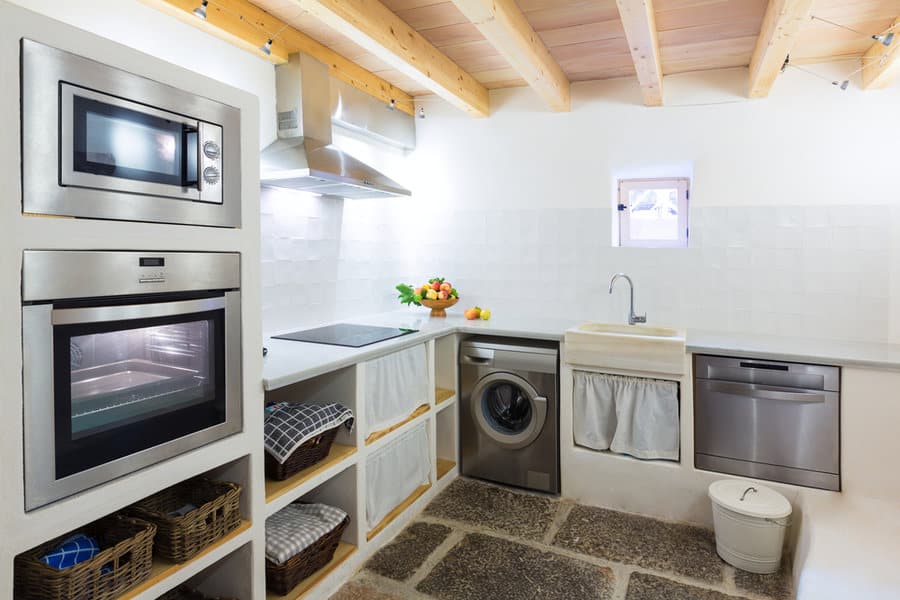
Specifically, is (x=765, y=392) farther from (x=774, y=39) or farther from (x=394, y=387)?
(x=394, y=387)

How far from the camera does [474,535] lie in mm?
2652

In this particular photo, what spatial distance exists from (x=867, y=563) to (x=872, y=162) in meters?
2.06

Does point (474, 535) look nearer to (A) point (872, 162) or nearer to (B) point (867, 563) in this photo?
(B) point (867, 563)

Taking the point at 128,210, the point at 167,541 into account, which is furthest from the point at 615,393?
the point at 128,210

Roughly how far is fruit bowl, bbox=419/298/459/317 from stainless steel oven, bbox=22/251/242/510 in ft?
6.33

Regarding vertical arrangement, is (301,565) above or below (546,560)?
above

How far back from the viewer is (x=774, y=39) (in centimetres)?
229

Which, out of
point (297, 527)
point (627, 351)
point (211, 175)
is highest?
point (211, 175)

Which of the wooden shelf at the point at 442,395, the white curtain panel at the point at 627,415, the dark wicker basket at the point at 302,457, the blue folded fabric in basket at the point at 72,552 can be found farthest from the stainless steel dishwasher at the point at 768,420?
the blue folded fabric in basket at the point at 72,552

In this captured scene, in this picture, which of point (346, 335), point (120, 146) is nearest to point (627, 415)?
point (346, 335)

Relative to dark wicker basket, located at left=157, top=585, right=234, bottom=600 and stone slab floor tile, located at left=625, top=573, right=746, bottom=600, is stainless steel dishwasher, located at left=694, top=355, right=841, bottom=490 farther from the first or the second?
dark wicker basket, located at left=157, top=585, right=234, bottom=600

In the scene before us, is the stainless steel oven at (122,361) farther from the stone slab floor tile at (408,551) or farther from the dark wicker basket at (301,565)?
the stone slab floor tile at (408,551)

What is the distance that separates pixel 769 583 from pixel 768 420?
2.28ft

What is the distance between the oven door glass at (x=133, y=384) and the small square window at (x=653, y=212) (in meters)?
2.66
